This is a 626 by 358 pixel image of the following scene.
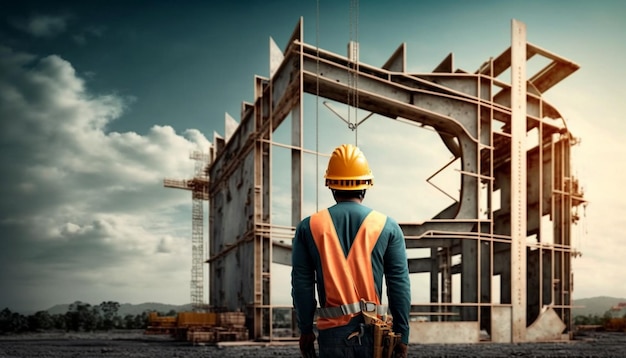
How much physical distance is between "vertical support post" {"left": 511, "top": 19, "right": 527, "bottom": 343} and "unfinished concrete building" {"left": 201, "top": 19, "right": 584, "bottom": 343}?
4cm

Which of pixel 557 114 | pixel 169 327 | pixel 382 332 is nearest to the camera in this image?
pixel 382 332

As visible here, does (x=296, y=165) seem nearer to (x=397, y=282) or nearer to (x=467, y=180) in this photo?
(x=467, y=180)

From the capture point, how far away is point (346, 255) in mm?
3627

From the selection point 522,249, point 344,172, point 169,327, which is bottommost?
point 169,327

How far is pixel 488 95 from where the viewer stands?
22688 millimetres

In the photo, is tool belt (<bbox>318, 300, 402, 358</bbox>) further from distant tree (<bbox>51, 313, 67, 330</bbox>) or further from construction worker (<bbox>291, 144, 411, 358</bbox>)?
distant tree (<bbox>51, 313, 67, 330</bbox>)

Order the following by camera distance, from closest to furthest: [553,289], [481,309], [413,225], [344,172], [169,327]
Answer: [344,172] → [413,225] → [481,309] → [553,289] → [169,327]

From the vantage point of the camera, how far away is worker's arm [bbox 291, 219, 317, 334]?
3648mm

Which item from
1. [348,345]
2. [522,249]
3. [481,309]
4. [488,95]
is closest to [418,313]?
[481,309]

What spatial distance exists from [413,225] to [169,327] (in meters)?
14.3

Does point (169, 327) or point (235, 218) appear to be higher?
point (235, 218)

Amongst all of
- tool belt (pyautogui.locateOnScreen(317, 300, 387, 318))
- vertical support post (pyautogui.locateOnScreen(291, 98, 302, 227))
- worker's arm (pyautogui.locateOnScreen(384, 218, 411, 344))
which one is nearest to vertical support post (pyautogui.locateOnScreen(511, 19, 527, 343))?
vertical support post (pyautogui.locateOnScreen(291, 98, 302, 227))

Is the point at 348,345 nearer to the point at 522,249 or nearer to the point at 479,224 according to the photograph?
the point at 479,224

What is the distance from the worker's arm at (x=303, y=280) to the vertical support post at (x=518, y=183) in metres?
19.5
